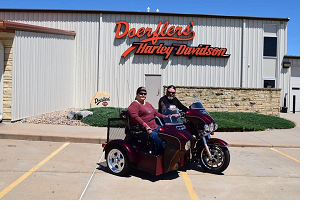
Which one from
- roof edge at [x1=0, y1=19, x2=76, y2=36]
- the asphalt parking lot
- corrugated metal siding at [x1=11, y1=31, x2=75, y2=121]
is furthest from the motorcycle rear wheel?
roof edge at [x1=0, y1=19, x2=76, y2=36]

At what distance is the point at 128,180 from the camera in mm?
5414

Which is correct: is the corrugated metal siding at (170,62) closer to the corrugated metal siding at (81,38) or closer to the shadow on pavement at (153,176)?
the corrugated metal siding at (81,38)

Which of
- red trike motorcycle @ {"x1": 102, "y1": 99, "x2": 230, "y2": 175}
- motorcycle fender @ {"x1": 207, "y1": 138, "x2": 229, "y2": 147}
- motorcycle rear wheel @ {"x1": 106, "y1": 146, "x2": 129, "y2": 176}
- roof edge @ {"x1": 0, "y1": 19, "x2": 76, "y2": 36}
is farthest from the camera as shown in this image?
roof edge @ {"x1": 0, "y1": 19, "x2": 76, "y2": 36}

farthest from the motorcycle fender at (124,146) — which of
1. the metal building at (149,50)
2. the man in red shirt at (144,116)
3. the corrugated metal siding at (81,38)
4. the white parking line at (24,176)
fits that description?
the corrugated metal siding at (81,38)

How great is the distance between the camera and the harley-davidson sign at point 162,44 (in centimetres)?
1812

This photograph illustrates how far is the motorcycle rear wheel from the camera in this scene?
220 inches

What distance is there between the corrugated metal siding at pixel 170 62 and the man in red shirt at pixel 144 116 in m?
12.3

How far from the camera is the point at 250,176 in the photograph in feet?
19.2

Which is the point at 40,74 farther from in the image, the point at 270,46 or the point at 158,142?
the point at 270,46

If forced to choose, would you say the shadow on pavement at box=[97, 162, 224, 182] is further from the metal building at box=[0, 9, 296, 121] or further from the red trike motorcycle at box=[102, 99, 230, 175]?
the metal building at box=[0, 9, 296, 121]

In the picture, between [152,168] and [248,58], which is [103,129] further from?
[248,58]

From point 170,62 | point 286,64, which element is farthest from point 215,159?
point 286,64

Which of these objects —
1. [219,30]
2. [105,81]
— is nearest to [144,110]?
[105,81]
